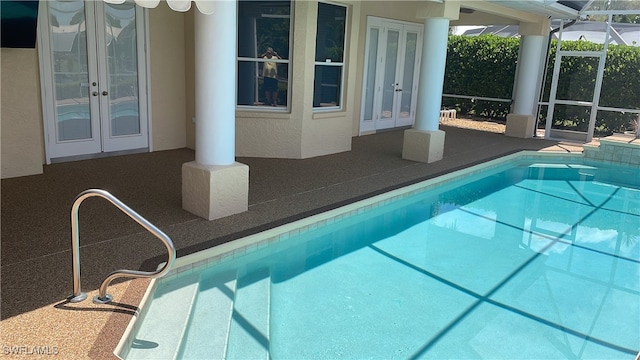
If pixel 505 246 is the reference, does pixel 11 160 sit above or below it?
above

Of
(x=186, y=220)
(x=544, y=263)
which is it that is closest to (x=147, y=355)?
(x=186, y=220)

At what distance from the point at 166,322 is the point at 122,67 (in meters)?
6.12

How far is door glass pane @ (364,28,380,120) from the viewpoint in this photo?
1284 cm

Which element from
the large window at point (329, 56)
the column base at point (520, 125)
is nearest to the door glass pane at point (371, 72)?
the large window at point (329, 56)

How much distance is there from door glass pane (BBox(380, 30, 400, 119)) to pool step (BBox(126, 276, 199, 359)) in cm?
999

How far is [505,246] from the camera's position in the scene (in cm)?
690

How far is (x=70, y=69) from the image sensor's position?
816 centimetres

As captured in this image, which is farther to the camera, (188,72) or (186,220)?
(188,72)

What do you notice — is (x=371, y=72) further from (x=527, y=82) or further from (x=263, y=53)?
(x=527, y=82)

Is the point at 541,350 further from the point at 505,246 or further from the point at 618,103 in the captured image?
the point at 618,103

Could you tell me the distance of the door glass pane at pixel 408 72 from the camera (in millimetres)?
14234

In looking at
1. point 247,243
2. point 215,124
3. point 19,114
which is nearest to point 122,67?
point 19,114

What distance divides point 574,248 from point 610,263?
0.52m

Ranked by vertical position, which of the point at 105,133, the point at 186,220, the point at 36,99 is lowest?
the point at 186,220
